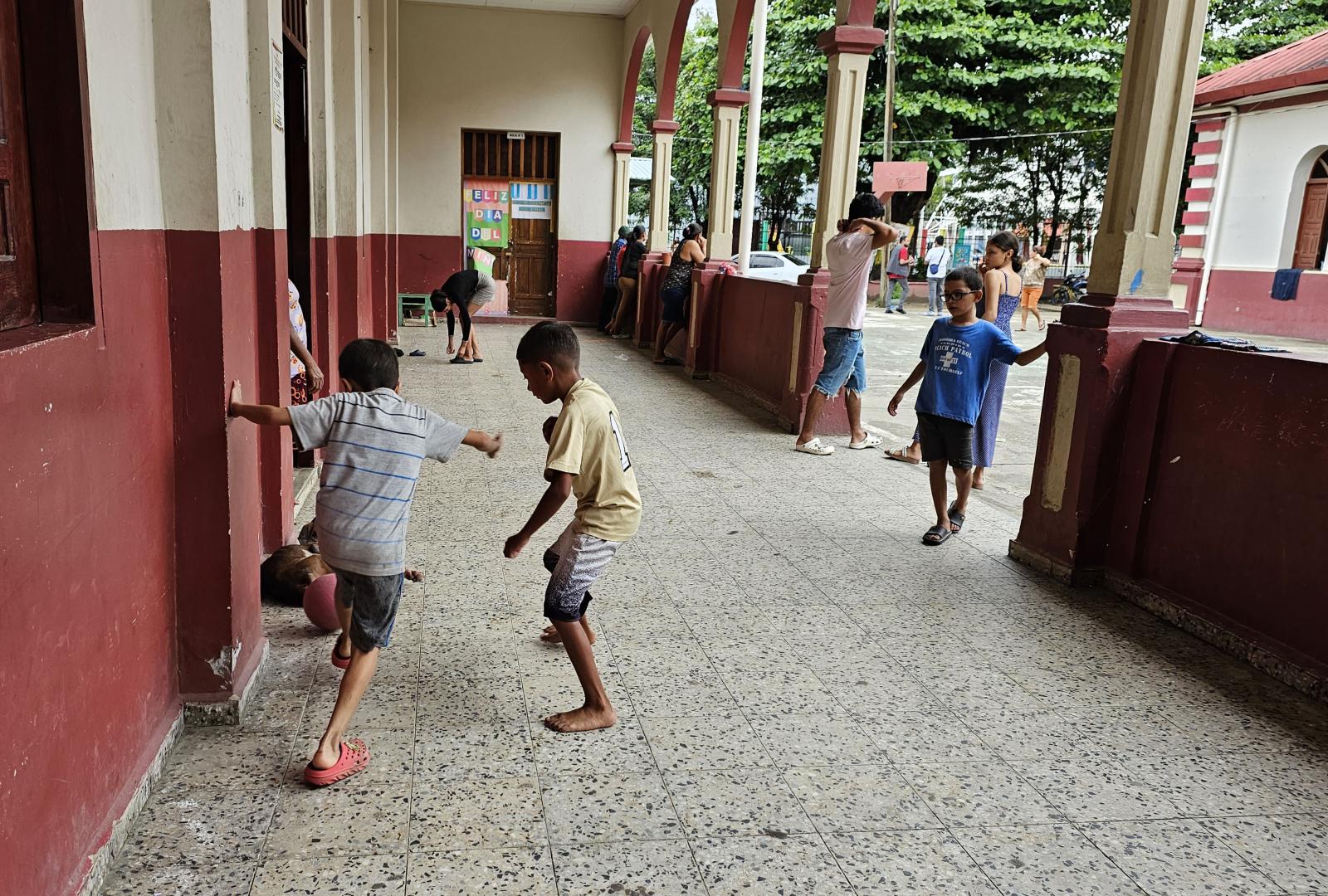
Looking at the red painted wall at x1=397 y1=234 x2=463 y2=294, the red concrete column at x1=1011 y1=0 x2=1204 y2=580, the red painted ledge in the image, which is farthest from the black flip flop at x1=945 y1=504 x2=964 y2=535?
the red painted wall at x1=397 y1=234 x2=463 y2=294

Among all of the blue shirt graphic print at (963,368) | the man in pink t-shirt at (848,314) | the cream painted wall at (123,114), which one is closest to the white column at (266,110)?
the cream painted wall at (123,114)

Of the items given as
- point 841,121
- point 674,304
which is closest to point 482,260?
point 674,304

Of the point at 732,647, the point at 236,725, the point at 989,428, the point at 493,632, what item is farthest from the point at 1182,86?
the point at 236,725

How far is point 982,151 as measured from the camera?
24.4m

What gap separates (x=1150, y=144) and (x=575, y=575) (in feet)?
10.8

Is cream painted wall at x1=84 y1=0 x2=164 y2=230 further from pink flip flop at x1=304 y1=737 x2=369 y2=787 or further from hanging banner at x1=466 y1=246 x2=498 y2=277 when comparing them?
hanging banner at x1=466 y1=246 x2=498 y2=277

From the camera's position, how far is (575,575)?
9.64 ft

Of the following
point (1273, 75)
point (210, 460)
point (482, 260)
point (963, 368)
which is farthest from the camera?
point (1273, 75)

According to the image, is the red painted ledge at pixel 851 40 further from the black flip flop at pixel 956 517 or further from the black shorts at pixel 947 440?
the black flip flop at pixel 956 517

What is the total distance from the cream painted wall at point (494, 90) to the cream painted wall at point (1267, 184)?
11.1 metres

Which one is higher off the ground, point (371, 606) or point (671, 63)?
point (671, 63)

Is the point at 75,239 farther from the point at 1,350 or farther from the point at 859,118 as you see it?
the point at 859,118

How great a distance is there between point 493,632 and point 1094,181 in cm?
2661

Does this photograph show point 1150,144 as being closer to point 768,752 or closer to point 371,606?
point 768,752
